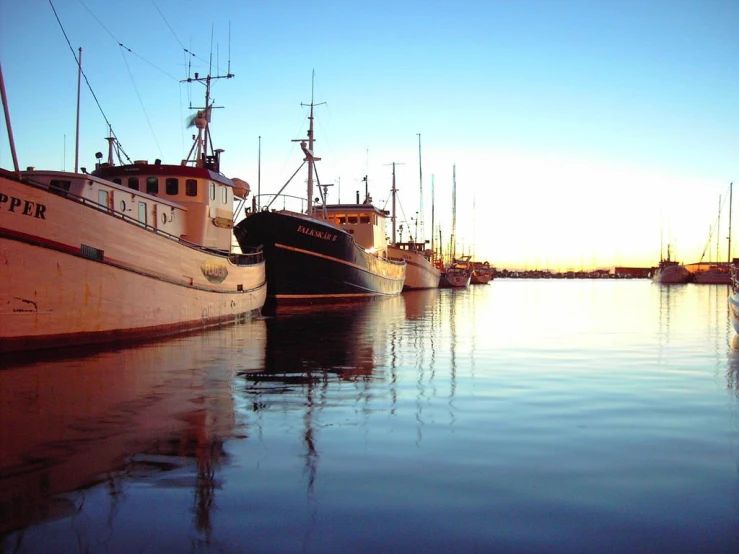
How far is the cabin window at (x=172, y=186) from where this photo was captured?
2005 cm

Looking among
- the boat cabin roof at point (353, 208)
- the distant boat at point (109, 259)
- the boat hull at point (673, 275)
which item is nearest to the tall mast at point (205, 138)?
the distant boat at point (109, 259)

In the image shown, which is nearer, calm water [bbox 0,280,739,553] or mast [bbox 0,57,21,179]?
calm water [bbox 0,280,739,553]

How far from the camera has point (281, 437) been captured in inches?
227

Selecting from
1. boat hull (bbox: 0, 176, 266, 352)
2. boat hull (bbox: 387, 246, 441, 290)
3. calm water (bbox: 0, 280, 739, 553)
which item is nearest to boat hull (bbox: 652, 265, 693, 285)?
boat hull (bbox: 387, 246, 441, 290)

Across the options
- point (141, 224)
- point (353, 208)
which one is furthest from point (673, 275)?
point (141, 224)

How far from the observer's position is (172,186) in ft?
65.9

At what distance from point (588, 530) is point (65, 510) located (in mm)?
2951

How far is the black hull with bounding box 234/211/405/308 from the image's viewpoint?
99.6 ft

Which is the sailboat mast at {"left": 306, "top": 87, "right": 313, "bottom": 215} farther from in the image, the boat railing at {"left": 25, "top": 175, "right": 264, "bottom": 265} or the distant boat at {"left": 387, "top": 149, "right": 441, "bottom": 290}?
the distant boat at {"left": 387, "top": 149, "right": 441, "bottom": 290}

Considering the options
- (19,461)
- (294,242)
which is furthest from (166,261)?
(294,242)

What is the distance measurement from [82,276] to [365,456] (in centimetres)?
920

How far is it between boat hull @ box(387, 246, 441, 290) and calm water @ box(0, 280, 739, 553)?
46470mm

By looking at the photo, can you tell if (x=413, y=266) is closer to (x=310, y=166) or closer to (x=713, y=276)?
(x=310, y=166)

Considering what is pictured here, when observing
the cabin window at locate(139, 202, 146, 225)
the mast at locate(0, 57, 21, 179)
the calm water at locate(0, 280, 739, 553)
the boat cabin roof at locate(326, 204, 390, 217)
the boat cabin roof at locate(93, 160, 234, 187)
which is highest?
the boat cabin roof at locate(326, 204, 390, 217)
